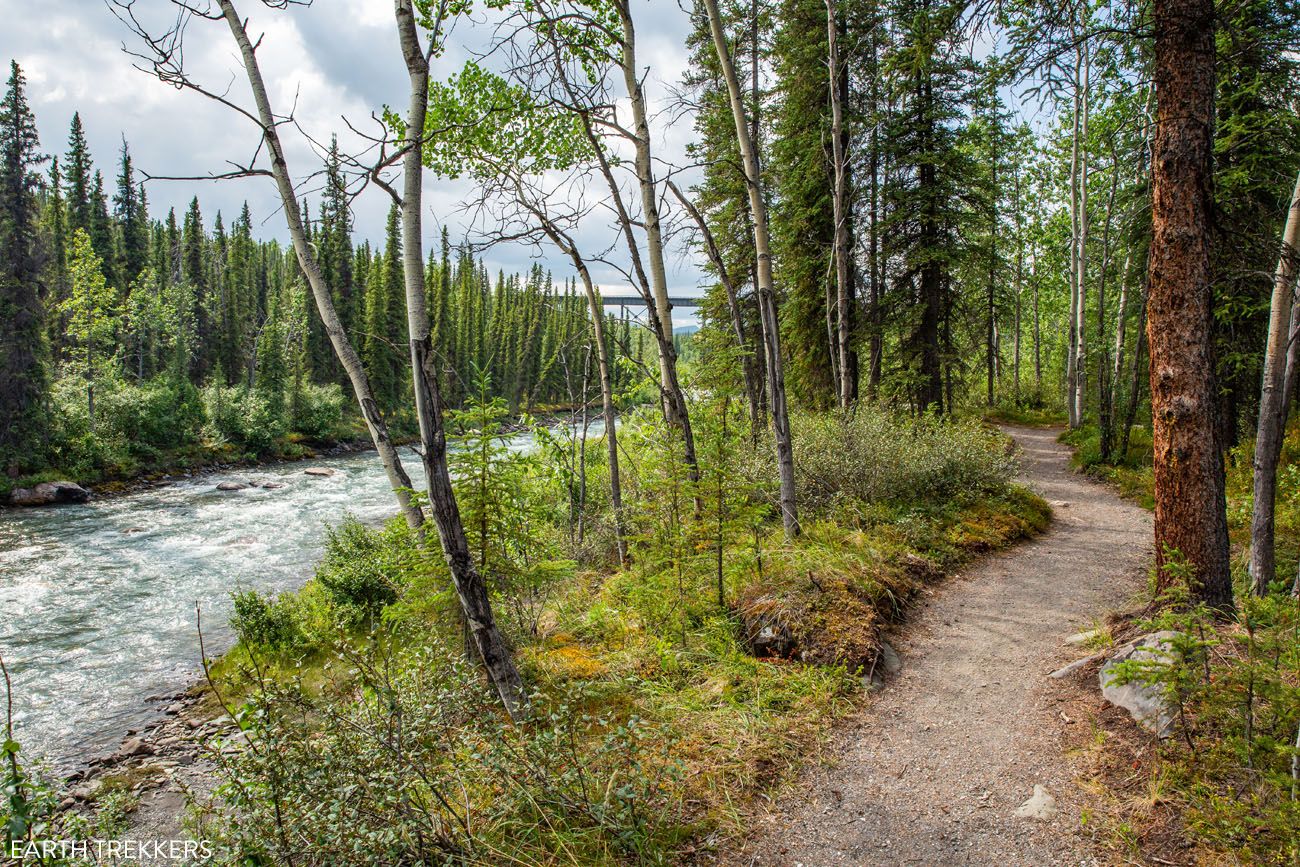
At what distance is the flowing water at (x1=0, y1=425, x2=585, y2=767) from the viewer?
8227 mm

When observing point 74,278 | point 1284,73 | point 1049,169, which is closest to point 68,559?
point 1284,73

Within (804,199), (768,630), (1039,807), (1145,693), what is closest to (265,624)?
(768,630)

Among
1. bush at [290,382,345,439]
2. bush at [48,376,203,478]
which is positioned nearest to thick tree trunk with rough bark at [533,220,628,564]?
bush at [48,376,203,478]

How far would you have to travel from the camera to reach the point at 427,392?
3.84 meters

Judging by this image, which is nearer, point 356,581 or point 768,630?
point 768,630

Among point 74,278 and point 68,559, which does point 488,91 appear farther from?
point 74,278

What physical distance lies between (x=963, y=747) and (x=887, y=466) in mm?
5083

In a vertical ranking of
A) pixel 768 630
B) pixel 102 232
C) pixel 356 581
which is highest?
pixel 102 232

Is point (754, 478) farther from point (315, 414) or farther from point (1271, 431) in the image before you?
point (315, 414)

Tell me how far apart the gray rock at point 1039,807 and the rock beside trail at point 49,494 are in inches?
1146

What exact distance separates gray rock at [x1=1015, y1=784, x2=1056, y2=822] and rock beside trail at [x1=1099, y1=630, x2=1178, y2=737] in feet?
2.38

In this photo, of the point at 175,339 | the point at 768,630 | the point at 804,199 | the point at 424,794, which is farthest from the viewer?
the point at 175,339

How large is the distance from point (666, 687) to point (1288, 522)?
815cm

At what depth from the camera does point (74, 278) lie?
3344cm
